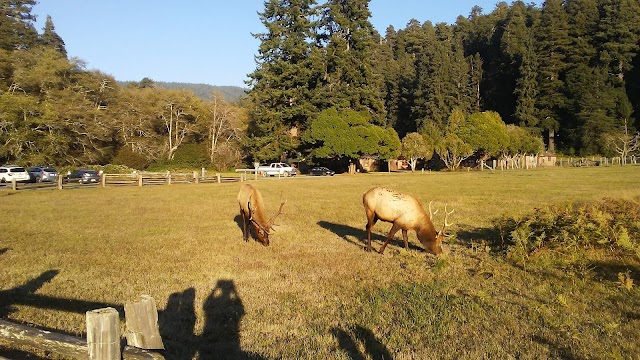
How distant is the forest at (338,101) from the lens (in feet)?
173

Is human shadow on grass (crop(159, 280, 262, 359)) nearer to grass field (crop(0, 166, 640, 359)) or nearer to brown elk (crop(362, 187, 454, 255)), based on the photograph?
grass field (crop(0, 166, 640, 359))

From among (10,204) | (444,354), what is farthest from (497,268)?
(10,204)

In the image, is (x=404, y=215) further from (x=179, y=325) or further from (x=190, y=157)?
(x=190, y=157)

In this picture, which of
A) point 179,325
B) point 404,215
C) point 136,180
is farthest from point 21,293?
point 136,180

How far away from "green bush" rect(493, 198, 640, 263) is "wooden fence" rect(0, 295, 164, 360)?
789 cm

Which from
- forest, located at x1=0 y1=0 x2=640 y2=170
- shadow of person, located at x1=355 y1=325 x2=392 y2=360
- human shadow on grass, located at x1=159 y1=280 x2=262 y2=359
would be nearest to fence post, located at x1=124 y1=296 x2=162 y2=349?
human shadow on grass, located at x1=159 y1=280 x2=262 y2=359

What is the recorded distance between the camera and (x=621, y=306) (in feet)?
21.6

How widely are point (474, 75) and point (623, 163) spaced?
3981cm

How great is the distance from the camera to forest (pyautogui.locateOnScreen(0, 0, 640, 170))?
52.8 metres

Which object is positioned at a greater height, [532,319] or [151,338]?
[151,338]

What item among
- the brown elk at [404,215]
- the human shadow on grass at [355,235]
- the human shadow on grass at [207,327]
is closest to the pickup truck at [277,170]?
the human shadow on grass at [355,235]

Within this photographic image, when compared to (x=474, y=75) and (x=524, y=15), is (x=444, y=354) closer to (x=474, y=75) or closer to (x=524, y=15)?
(x=474, y=75)

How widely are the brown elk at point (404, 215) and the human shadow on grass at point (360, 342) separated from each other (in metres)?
4.83

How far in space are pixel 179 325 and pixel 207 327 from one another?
1.29 ft
